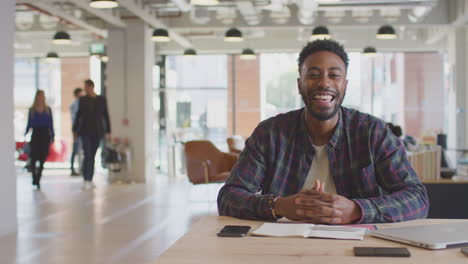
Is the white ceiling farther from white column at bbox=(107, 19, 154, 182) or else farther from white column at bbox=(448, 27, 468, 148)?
white column at bbox=(448, 27, 468, 148)

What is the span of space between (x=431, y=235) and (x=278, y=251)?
1.34 ft

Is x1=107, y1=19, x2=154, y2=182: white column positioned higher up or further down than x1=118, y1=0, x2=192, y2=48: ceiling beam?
further down

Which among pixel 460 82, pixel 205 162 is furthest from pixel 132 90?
pixel 460 82

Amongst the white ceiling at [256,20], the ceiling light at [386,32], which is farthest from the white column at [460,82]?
the ceiling light at [386,32]

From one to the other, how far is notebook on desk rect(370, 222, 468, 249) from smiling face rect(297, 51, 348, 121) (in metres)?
0.69

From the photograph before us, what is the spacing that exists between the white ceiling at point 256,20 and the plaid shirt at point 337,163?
782cm

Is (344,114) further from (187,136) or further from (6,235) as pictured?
(187,136)

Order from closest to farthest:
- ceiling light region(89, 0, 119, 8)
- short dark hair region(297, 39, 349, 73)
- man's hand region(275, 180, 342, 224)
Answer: man's hand region(275, 180, 342, 224) < short dark hair region(297, 39, 349, 73) < ceiling light region(89, 0, 119, 8)

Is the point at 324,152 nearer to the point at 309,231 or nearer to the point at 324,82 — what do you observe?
the point at 324,82

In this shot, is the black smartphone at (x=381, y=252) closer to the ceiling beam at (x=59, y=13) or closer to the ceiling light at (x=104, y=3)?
the ceiling light at (x=104, y=3)

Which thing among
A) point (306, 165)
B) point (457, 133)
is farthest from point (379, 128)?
point (457, 133)

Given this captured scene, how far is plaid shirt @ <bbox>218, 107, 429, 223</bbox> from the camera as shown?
2.25m

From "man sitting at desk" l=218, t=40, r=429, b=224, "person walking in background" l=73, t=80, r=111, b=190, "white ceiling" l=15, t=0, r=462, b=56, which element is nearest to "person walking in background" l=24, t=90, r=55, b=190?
"person walking in background" l=73, t=80, r=111, b=190

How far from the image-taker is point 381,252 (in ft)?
4.88
